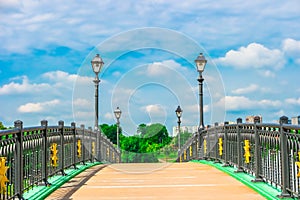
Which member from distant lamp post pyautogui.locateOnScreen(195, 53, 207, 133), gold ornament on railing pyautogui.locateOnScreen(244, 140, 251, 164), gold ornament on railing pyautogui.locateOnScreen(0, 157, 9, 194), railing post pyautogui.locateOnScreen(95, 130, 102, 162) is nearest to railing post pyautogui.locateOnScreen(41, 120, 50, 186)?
gold ornament on railing pyautogui.locateOnScreen(0, 157, 9, 194)

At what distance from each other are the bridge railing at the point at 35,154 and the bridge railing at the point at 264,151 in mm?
4635

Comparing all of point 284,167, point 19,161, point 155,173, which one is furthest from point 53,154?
point 284,167

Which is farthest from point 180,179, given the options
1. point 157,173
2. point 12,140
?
point 12,140

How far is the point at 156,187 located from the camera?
9.96 metres

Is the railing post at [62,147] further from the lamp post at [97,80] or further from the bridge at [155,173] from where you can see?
the lamp post at [97,80]

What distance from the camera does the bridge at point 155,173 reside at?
309 inches

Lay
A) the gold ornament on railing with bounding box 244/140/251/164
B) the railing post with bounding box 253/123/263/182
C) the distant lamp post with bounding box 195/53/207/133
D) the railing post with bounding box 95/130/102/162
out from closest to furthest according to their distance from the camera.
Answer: the railing post with bounding box 253/123/263/182 < the gold ornament on railing with bounding box 244/140/251/164 < the railing post with bounding box 95/130/102/162 < the distant lamp post with bounding box 195/53/207/133

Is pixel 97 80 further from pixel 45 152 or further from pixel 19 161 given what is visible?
pixel 19 161

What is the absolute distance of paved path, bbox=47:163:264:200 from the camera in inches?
350

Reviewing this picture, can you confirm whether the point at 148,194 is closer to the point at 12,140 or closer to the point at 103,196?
the point at 103,196

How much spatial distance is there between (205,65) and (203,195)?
42.3 feet

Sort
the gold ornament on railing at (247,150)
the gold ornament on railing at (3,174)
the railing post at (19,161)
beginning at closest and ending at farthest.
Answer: the gold ornament on railing at (3,174), the railing post at (19,161), the gold ornament on railing at (247,150)

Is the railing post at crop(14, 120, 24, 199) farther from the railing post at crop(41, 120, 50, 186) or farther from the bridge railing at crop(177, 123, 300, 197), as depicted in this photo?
the bridge railing at crop(177, 123, 300, 197)

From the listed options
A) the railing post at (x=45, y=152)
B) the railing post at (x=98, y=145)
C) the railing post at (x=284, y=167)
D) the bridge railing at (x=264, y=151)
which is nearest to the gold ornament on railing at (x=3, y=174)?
the railing post at (x=45, y=152)
